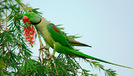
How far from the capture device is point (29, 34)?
2.59 meters

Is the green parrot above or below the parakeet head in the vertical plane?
below

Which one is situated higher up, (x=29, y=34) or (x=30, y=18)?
(x=30, y=18)

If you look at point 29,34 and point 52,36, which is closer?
point 52,36

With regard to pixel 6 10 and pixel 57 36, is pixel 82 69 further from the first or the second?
pixel 6 10

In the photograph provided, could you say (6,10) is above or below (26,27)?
above

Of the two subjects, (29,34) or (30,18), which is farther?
(29,34)

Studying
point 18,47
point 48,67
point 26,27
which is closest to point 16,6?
point 26,27

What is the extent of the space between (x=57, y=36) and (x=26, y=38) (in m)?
0.42

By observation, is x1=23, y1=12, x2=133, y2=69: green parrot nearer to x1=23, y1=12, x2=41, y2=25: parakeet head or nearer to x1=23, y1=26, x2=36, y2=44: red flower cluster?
x1=23, y1=12, x2=41, y2=25: parakeet head

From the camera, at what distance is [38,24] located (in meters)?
2.50

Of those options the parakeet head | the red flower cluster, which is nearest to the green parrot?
the parakeet head

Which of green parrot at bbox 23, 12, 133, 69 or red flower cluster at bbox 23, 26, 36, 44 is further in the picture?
red flower cluster at bbox 23, 26, 36, 44

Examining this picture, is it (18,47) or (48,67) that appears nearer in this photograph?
(48,67)

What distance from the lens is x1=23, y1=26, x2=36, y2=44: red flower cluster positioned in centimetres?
257
